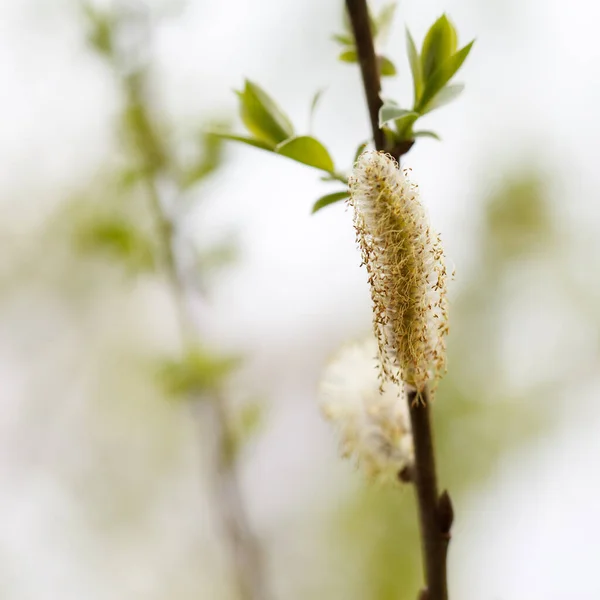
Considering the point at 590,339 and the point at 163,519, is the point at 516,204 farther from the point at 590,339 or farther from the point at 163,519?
the point at 163,519

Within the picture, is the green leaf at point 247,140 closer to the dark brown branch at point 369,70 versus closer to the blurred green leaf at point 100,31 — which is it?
the dark brown branch at point 369,70

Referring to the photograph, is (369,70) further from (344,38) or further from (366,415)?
(366,415)

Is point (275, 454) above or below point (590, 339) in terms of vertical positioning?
below

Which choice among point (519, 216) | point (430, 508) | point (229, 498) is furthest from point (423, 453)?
point (519, 216)

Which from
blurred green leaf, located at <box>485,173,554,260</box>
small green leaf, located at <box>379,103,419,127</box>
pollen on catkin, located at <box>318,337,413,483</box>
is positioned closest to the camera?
small green leaf, located at <box>379,103,419,127</box>

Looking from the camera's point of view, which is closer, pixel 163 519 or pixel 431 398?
pixel 431 398

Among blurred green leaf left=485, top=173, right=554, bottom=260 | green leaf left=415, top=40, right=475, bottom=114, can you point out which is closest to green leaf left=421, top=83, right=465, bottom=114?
green leaf left=415, top=40, right=475, bottom=114

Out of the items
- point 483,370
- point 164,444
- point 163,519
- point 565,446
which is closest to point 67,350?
point 164,444

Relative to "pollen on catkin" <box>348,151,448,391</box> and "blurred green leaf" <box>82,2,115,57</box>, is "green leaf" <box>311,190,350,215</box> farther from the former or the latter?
"blurred green leaf" <box>82,2,115,57</box>
